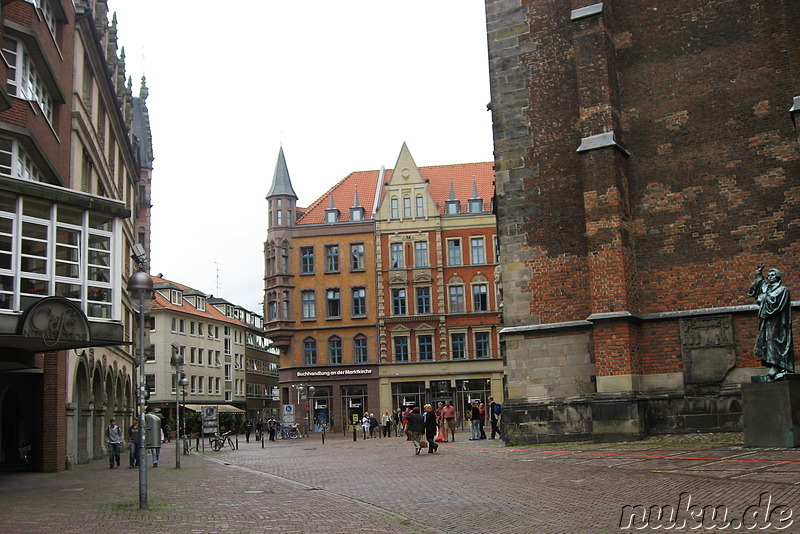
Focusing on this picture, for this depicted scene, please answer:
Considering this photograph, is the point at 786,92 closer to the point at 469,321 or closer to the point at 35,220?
the point at 35,220

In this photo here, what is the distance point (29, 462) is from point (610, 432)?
16.1 m

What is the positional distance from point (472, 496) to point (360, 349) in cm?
4976

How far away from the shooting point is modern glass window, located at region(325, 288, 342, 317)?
63531 mm

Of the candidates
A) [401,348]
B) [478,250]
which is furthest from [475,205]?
[401,348]

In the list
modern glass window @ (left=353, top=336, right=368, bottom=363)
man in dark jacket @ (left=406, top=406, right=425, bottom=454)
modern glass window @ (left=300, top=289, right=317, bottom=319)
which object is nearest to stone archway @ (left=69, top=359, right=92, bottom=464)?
man in dark jacket @ (left=406, top=406, right=425, bottom=454)

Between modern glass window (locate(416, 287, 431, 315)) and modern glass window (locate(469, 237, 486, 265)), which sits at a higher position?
modern glass window (locate(469, 237, 486, 265))

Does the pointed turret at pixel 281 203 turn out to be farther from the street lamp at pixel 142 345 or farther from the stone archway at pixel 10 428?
the street lamp at pixel 142 345

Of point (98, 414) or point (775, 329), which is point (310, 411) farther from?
point (775, 329)

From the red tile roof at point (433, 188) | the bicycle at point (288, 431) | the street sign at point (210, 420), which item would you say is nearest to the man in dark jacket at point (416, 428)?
the street sign at point (210, 420)

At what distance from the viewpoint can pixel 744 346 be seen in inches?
811

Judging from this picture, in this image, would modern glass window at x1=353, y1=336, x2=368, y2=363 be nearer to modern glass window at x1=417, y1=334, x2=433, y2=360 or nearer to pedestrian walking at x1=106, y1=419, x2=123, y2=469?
modern glass window at x1=417, y1=334, x2=433, y2=360

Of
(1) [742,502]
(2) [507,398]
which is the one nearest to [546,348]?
(2) [507,398]

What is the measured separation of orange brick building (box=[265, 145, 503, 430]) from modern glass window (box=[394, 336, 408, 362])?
0.07m

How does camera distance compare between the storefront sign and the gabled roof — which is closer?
the storefront sign
